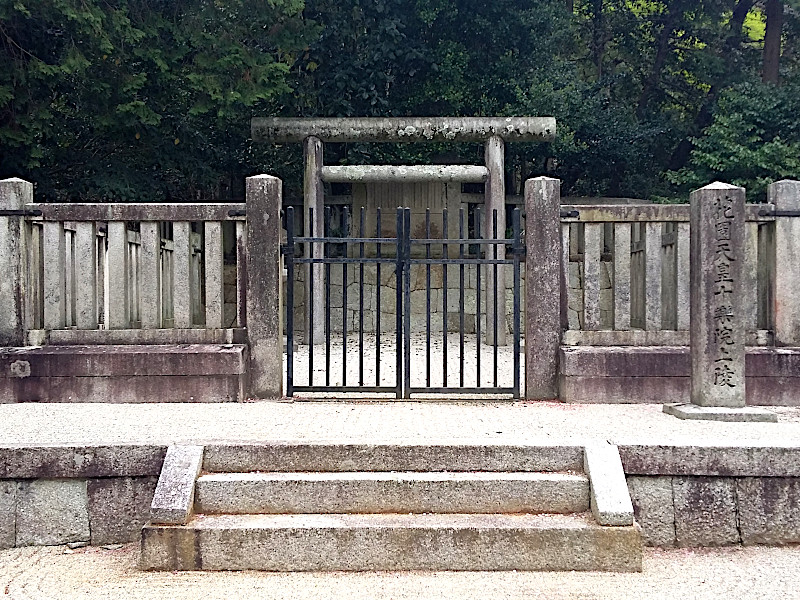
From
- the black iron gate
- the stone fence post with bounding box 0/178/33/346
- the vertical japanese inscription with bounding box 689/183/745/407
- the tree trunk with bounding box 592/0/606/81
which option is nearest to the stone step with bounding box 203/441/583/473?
the black iron gate

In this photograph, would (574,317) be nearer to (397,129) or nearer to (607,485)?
(397,129)

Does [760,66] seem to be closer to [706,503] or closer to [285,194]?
[285,194]

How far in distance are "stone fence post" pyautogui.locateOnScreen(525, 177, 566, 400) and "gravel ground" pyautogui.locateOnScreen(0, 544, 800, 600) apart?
7.54 ft

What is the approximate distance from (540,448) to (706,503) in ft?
3.15

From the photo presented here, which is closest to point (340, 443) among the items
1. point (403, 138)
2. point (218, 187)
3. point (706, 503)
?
point (706, 503)

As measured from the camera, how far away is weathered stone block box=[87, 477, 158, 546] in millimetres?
4309

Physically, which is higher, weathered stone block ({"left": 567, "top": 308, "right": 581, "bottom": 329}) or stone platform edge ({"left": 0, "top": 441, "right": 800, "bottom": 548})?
weathered stone block ({"left": 567, "top": 308, "right": 581, "bottom": 329})

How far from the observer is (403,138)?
37.3ft

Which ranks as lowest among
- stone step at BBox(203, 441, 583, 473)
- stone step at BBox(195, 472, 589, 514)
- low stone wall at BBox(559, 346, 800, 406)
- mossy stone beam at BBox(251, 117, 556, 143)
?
stone step at BBox(195, 472, 589, 514)

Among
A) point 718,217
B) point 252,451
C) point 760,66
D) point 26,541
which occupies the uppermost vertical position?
point 760,66

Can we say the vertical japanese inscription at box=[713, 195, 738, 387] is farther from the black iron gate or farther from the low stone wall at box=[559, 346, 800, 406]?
the black iron gate

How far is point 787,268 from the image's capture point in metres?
6.21

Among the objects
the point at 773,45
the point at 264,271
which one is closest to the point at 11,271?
the point at 264,271

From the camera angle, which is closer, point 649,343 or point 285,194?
point 649,343
